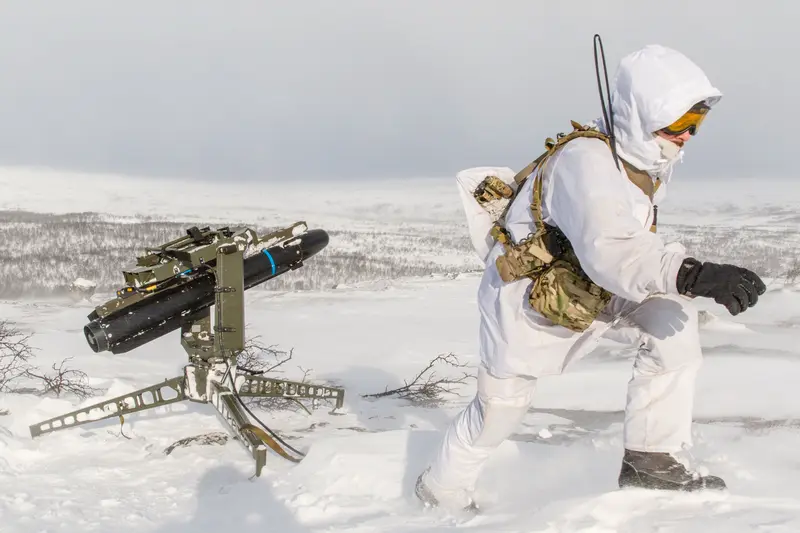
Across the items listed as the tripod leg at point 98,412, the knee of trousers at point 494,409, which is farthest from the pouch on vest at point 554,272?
the tripod leg at point 98,412

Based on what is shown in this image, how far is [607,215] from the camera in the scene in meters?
2.37

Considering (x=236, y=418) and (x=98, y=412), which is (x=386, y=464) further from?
(x=98, y=412)

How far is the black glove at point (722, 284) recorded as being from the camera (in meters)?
A: 2.20

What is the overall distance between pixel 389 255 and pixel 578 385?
45.1 feet

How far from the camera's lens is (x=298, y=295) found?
10945mm

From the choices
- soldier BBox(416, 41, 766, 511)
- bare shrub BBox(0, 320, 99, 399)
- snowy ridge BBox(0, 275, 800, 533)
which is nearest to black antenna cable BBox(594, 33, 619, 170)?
soldier BBox(416, 41, 766, 511)

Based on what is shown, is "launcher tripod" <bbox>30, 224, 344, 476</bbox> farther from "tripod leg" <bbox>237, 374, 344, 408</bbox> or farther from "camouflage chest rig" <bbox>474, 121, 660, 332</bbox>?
"camouflage chest rig" <bbox>474, 121, 660, 332</bbox>

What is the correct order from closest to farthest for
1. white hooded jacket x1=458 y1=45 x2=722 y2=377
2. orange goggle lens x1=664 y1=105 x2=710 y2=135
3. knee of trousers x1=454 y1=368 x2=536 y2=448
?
white hooded jacket x1=458 y1=45 x2=722 y2=377 < orange goggle lens x1=664 y1=105 x2=710 y2=135 < knee of trousers x1=454 y1=368 x2=536 y2=448

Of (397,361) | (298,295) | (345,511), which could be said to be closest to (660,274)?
(345,511)

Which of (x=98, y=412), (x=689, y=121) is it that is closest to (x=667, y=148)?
(x=689, y=121)

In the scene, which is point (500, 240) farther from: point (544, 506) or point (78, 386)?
point (78, 386)

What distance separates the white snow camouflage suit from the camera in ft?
Result: 7.78

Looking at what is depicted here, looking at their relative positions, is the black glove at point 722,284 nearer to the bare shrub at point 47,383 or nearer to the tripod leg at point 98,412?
the tripod leg at point 98,412

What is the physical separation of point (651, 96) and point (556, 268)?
68 centimetres
